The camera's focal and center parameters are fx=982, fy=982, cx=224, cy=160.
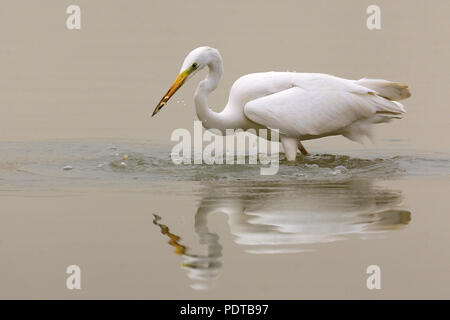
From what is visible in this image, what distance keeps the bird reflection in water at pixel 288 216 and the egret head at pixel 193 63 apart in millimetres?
1639

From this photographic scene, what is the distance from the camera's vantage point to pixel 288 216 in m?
8.24

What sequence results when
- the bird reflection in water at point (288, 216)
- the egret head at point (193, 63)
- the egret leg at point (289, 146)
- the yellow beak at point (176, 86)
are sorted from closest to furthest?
the bird reflection in water at point (288, 216) → the yellow beak at point (176, 86) → the egret head at point (193, 63) → the egret leg at point (289, 146)

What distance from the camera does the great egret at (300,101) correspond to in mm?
11352

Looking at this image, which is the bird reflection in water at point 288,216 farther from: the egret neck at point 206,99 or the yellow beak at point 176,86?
the egret neck at point 206,99

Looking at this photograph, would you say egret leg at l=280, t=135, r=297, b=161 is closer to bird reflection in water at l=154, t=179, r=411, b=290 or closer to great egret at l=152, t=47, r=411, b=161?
great egret at l=152, t=47, r=411, b=161

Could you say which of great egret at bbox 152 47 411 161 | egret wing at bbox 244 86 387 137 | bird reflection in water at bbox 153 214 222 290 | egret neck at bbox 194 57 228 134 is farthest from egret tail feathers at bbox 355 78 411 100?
bird reflection in water at bbox 153 214 222 290

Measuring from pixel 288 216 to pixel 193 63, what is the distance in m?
3.46

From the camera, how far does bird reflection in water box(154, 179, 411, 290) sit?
23.9ft

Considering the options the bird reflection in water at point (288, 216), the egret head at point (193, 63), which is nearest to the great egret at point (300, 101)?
the egret head at point (193, 63)

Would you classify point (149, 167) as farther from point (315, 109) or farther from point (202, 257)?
point (202, 257)

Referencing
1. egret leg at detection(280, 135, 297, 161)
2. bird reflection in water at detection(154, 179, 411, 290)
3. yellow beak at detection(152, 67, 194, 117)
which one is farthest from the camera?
egret leg at detection(280, 135, 297, 161)

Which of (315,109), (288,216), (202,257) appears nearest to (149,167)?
(315,109)

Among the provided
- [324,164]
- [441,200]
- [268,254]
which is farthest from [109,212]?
[324,164]

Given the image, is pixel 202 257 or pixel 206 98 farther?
pixel 206 98
